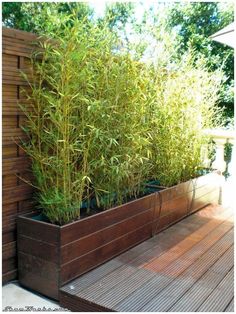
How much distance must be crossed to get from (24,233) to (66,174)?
1.39 ft

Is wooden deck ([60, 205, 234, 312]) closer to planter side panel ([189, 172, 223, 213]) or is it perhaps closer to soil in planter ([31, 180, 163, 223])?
soil in planter ([31, 180, 163, 223])

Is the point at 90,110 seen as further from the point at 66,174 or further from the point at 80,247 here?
the point at 80,247

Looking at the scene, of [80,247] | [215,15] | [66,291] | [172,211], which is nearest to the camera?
[66,291]

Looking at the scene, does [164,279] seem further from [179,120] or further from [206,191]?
[206,191]

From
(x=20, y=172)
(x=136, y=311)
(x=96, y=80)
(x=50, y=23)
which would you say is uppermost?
(x=50, y=23)

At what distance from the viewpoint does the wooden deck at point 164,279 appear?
184 cm

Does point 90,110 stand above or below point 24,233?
above

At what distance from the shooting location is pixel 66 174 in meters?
2.12

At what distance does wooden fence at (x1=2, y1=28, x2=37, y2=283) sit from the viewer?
2.02m

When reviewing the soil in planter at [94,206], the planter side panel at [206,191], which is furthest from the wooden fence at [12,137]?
the planter side panel at [206,191]

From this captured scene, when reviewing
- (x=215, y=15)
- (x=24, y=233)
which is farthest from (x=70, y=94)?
(x=215, y=15)

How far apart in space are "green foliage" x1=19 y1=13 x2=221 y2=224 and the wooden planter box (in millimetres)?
137

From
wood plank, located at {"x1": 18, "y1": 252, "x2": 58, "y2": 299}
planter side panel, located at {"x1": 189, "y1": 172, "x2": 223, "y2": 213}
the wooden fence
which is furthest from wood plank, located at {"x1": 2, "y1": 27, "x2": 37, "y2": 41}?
planter side panel, located at {"x1": 189, "y1": 172, "x2": 223, "y2": 213}

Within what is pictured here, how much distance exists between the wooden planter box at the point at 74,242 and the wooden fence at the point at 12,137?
67mm
